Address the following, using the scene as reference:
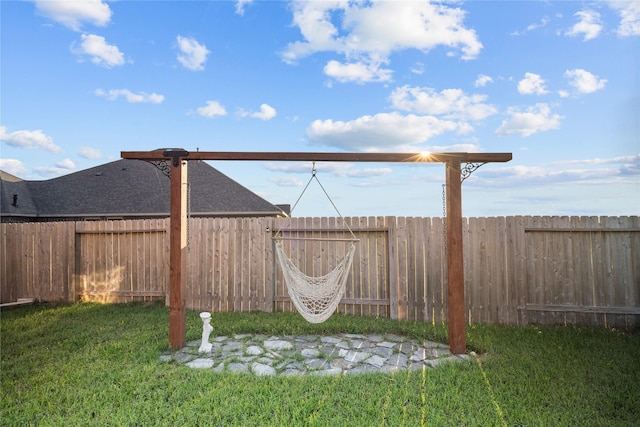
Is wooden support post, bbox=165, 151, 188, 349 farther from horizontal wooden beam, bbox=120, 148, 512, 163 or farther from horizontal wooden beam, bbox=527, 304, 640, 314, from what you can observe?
horizontal wooden beam, bbox=527, 304, 640, 314

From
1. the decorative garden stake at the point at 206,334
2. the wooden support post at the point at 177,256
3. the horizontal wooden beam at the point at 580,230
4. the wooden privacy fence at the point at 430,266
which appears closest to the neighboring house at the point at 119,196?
the wooden privacy fence at the point at 430,266

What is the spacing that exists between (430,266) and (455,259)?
1.52 meters

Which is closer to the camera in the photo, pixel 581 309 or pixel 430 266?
pixel 581 309

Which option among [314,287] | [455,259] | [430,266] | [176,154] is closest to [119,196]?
[176,154]

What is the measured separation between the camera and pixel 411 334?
5.06 metres

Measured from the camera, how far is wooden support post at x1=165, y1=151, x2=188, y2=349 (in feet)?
14.7

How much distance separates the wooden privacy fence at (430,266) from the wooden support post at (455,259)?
1481 mm

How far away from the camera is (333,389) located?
3295 mm

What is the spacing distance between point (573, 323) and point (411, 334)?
8.37 ft

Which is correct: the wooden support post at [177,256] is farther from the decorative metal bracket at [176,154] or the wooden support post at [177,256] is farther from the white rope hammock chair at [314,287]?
the white rope hammock chair at [314,287]

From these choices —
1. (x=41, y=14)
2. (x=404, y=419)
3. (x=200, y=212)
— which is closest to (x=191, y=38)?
(x=41, y=14)

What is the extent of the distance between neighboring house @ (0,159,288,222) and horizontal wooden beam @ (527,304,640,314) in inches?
315

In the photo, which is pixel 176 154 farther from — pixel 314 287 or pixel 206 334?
pixel 314 287

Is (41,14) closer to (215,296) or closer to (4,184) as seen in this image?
(215,296)
